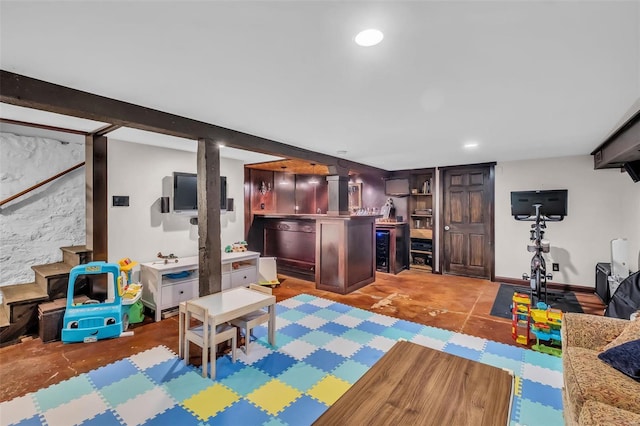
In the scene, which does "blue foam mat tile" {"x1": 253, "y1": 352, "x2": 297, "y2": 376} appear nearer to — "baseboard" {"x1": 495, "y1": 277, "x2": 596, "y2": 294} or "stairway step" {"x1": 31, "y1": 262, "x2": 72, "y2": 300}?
"stairway step" {"x1": 31, "y1": 262, "x2": 72, "y2": 300}

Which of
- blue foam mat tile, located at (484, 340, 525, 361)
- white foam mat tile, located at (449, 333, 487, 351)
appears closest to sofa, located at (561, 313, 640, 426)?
blue foam mat tile, located at (484, 340, 525, 361)

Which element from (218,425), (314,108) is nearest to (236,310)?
(218,425)

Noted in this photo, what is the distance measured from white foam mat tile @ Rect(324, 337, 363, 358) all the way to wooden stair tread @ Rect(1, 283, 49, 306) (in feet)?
10.2

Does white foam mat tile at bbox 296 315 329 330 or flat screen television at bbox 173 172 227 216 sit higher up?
flat screen television at bbox 173 172 227 216

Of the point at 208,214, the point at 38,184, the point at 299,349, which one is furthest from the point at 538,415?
the point at 38,184

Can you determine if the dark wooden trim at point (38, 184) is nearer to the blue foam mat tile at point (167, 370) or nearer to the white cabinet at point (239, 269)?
the white cabinet at point (239, 269)

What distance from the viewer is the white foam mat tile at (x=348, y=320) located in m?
3.43

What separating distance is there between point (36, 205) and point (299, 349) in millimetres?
3706

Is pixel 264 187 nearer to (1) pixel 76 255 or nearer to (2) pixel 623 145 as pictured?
(1) pixel 76 255

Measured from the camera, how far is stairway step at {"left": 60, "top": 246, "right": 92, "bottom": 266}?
11.4 feet

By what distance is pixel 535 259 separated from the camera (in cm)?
404

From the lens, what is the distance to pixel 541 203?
4.84 meters

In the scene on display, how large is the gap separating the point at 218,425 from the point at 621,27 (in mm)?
3026

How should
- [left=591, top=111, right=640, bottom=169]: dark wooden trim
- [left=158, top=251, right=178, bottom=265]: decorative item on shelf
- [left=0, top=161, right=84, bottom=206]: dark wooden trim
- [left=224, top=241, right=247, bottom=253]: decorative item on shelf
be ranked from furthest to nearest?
[left=224, top=241, right=247, bottom=253]: decorative item on shelf
[left=158, top=251, right=178, bottom=265]: decorative item on shelf
[left=0, top=161, right=84, bottom=206]: dark wooden trim
[left=591, top=111, right=640, bottom=169]: dark wooden trim
